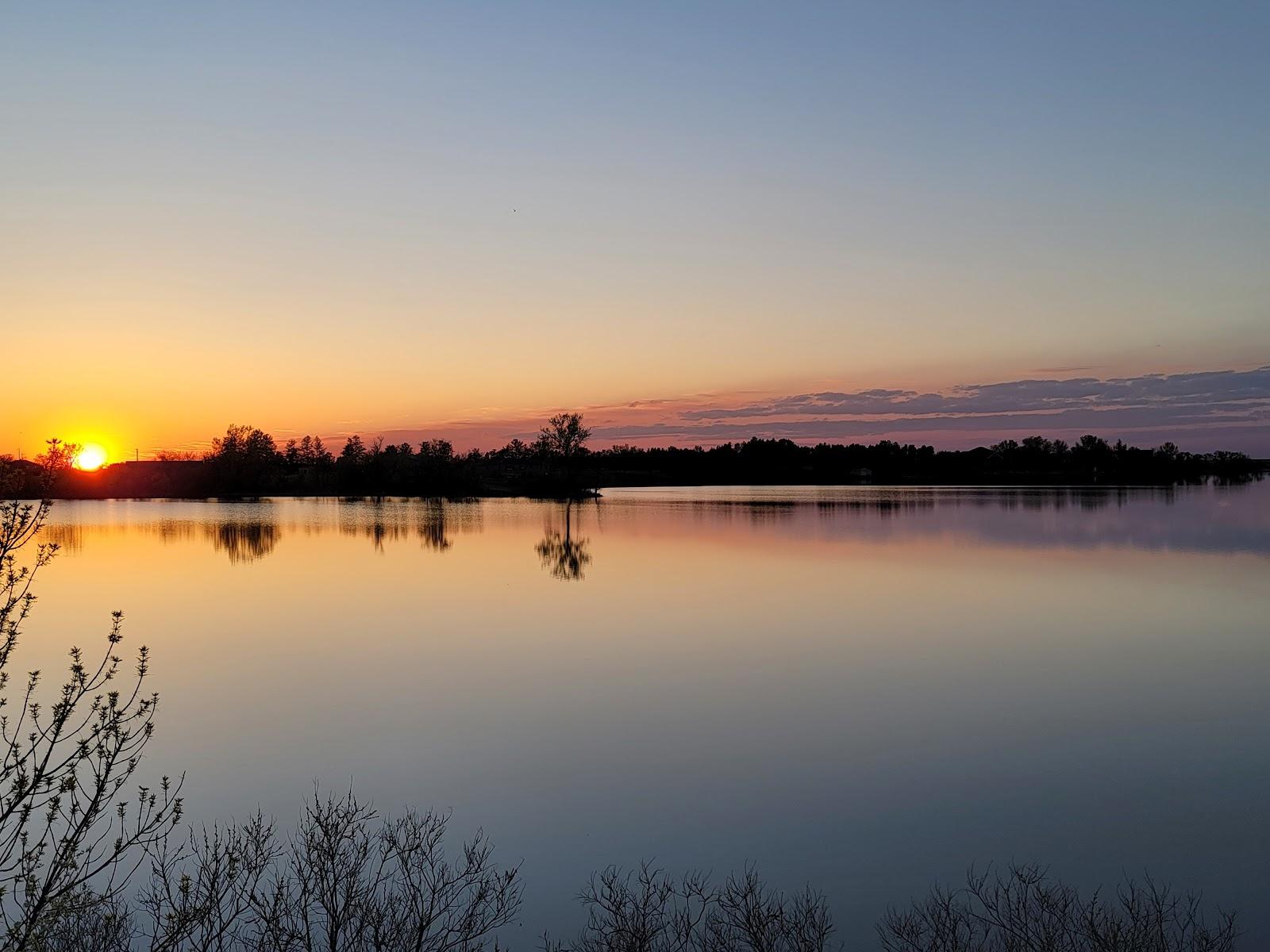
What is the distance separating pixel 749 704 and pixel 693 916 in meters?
5.72

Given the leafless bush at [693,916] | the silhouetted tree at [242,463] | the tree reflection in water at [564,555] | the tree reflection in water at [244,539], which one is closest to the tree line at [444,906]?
the leafless bush at [693,916]

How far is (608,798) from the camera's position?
886cm

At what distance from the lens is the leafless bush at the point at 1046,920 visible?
5727mm

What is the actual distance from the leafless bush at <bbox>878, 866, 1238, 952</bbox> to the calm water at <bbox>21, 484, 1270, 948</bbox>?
0.29 m

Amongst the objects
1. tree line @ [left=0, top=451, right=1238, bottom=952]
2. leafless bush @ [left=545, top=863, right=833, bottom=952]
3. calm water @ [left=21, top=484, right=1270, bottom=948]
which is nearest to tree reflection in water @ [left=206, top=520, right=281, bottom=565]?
calm water @ [left=21, top=484, right=1270, bottom=948]

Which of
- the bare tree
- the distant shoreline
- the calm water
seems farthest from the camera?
the distant shoreline

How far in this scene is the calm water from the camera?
785 cm

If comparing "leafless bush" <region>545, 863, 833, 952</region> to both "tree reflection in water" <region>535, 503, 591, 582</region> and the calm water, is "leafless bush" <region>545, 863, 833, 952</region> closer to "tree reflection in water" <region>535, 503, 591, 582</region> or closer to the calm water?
the calm water

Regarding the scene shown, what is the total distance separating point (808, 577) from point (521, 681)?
1265 cm

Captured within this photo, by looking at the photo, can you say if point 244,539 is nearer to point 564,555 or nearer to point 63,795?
point 564,555

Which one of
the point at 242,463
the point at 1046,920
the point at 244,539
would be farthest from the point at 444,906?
the point at 242,463

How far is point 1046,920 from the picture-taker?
640 cm

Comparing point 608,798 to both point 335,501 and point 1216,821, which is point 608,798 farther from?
point 335,501

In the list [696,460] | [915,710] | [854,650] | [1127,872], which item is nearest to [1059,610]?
[854,650]
